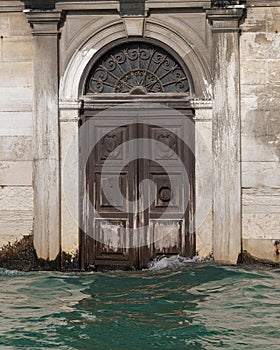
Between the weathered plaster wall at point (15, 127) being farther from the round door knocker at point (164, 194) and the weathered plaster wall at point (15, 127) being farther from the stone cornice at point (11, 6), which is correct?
the round door knocker at point (164, 194)

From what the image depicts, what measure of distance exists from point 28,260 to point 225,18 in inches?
139

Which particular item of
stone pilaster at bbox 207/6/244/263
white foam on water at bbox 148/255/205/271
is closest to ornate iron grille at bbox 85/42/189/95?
stone pilaster at bbox 207/6/244/263

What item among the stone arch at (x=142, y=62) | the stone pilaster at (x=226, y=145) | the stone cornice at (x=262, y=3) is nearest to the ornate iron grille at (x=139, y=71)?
the stone arch at (x=142, y=62)

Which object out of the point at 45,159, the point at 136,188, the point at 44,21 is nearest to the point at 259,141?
the point at 136,188

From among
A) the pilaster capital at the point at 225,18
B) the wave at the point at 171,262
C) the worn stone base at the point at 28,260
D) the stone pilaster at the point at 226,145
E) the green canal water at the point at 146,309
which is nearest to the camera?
the green canal water at the point at 146,309

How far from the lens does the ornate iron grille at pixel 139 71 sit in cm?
945

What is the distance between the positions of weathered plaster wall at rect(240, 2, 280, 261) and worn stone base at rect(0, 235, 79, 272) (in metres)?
2.02

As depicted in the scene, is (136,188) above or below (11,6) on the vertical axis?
below

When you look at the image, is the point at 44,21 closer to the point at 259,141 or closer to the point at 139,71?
the point at 139,71

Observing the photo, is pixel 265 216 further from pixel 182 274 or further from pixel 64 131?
pixel 64 131

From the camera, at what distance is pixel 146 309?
7.70 m

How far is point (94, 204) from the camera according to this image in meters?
9.62

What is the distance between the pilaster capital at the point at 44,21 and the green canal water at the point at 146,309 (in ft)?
8.91

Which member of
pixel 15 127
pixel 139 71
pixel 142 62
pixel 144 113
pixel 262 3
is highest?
pixel 262 3
